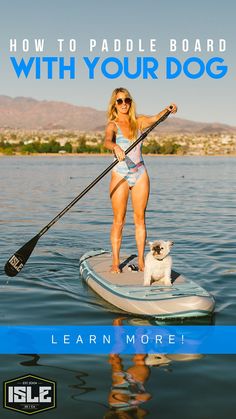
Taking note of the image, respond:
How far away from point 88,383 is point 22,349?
1.42 metres

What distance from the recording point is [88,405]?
6.02m

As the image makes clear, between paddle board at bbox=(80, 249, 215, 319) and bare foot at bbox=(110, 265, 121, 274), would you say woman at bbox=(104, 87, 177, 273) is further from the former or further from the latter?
paddle board at bbox=(80, 249, 215, 319)

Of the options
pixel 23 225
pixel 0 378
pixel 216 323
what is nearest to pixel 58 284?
pixel 216 323

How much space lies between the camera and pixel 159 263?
914 centimetres

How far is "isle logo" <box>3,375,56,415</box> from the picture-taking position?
5.93 meters

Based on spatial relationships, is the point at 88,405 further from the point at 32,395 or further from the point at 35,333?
the point at 35,333

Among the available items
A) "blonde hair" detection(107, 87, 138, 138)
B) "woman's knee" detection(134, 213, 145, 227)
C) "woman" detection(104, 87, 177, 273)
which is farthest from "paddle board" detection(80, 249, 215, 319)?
"blonde hair" detection(107, 87, 138, 138)

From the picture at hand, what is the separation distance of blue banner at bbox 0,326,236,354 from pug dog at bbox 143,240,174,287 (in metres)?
0.99

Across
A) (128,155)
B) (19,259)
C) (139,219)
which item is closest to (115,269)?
(139,219)

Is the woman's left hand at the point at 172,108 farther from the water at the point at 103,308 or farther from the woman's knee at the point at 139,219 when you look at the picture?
the water at the point at 103,308

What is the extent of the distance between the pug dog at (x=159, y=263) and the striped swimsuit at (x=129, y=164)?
4.52ft

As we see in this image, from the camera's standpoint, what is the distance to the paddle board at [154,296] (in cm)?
865

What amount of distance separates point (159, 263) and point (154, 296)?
1.82ft

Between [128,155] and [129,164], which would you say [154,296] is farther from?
[128,155]
